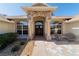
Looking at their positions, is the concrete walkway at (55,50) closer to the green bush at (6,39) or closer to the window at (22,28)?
the window at (22,28)

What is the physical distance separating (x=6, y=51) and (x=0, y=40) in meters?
0.94

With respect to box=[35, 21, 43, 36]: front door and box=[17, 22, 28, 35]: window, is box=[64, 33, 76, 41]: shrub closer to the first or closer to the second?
box=[35, 21, 43, 36]: front door

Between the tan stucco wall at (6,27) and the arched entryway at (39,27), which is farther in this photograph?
the arched entryway at (39,27)

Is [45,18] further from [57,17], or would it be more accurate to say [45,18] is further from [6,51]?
[6,51]

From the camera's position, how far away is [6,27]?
854 cm

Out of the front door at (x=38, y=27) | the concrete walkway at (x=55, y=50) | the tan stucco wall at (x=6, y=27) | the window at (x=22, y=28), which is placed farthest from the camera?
the front door at (x=38, y=27)

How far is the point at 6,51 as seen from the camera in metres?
7.98

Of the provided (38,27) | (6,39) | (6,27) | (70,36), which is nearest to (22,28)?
(6,27)

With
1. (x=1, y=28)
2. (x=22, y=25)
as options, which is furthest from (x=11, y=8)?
(x=1, y=28)

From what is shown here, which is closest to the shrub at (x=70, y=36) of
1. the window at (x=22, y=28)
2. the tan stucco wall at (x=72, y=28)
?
the tan stucco wall at (x=72, y=28)

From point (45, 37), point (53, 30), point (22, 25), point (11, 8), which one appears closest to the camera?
point (11, 8)

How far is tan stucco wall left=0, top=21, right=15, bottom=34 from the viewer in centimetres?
815

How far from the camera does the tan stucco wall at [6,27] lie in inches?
321

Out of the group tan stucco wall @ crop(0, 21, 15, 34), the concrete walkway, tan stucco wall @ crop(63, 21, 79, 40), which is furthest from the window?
tan stucco wall @ crop(63, 21, 79, 40)
